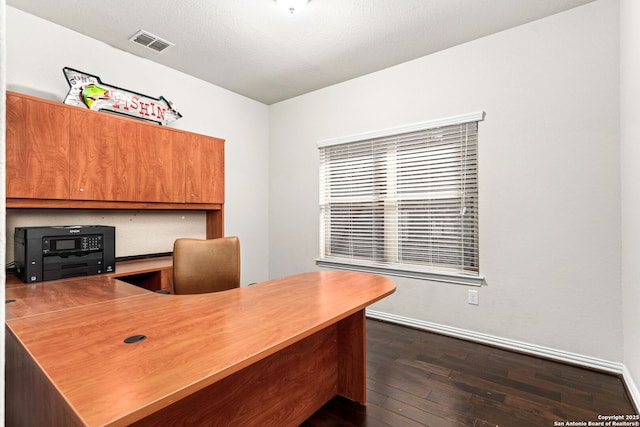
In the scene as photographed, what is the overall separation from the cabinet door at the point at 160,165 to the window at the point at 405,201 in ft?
5.46

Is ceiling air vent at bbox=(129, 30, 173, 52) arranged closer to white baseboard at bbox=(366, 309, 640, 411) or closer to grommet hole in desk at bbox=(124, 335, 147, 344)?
grommet hole in desk at bbox=(124, 335, 147, 344)

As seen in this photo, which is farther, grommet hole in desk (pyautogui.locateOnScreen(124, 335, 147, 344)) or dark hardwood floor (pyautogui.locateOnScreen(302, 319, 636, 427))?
dark hardwood floor (pyautogui.locateOnScreen(302, 319, 636, 427))

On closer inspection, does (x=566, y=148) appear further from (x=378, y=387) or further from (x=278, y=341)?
(x=278, y=341)

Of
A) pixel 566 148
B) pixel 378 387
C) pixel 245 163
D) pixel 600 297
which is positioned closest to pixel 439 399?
pixel 378 387

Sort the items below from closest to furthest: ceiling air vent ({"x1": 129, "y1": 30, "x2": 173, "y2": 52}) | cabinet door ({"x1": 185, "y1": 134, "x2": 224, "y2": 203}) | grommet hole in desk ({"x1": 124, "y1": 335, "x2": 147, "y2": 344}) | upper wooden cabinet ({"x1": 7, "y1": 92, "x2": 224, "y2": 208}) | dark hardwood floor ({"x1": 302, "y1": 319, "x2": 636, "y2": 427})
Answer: grommet hole in desk ({"x1": 124, "y1": 335, "x2": 147, "y2": 344})
dark hardwood floor ({"x1": 302, "y1": 319, "x2": 636, "y2": 427})
upper wooden cabinet ({"x1": 7, "y1": 92, "x2": 224, "y2": 208})
ceiling air vent ({"x1": 129, "y1": 30, "x2": 173, "y2": 52})
cabinet door ({"x1": 185, "y1": 134, "x2": 224, "y2": 203})

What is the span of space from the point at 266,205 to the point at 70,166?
2.38m

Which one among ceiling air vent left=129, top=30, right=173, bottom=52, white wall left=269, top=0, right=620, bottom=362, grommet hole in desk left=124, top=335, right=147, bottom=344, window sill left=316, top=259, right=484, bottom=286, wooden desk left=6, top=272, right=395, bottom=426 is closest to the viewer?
wooden desk left=6, top=272, right=395, bottom=426

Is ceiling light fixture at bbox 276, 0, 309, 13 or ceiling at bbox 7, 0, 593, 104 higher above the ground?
ceiling at bbox 7, 0, 593, 104

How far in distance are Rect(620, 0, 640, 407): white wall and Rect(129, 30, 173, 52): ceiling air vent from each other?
11.6 feet

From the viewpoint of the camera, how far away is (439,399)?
77.9 inches

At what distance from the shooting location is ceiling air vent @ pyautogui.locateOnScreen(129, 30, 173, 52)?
277 centimetres

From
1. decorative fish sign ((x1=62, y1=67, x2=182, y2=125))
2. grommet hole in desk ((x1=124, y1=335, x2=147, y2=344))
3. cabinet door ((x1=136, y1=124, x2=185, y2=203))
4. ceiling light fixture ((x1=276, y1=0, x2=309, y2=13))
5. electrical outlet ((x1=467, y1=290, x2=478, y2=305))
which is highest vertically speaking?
A: ceiling light fixture ((x1=276, y1=0, x2=309, y2=13))

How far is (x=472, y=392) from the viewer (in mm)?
2049

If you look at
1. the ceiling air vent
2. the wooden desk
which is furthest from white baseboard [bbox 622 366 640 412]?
the ceiling air vent
